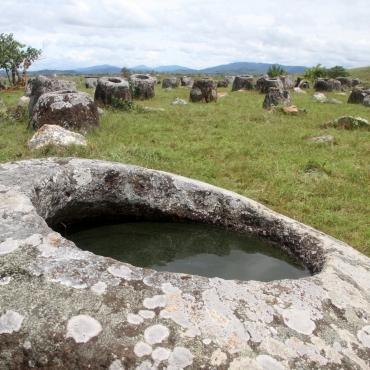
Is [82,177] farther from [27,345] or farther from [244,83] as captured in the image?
[244,83]

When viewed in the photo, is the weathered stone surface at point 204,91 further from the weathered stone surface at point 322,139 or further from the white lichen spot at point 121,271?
the white lichen spot at point 121,271

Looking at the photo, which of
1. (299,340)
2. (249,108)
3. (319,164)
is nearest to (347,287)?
(299,340)

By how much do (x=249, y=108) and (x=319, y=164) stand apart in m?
12.9

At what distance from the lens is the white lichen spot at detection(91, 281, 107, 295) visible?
348 cm

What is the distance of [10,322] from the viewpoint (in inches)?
127

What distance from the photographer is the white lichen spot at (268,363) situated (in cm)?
316

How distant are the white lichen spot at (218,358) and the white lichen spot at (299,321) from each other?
0.62 m

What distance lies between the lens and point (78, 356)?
122 inches

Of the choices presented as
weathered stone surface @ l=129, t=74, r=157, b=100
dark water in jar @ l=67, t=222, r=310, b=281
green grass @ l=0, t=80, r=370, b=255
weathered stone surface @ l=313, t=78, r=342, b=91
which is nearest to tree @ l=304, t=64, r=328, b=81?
weathered stone surface @ l=313, t=78, r=342, b=91

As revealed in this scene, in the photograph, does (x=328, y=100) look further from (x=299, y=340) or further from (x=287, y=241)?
(x=299, y=340)

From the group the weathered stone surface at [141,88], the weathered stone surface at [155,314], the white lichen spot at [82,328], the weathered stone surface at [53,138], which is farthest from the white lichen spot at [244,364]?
the weathered stone surface at [141,88]

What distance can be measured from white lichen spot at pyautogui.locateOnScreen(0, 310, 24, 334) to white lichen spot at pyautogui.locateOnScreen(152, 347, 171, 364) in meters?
0.93

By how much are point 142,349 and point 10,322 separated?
0.91m

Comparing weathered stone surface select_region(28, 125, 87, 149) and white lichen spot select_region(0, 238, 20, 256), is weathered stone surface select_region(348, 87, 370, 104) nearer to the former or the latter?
weathered stone surface select_region(28, 125, 87, 149)
